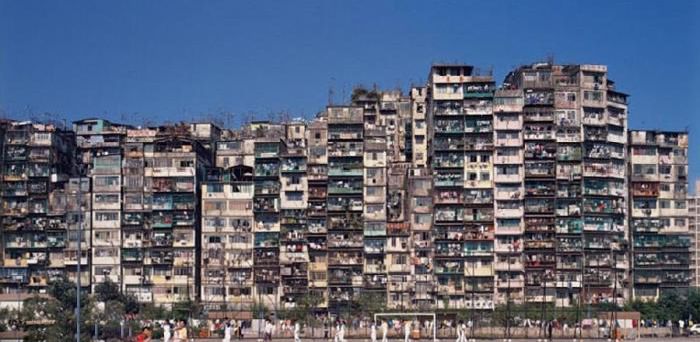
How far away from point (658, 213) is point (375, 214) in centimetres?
1926

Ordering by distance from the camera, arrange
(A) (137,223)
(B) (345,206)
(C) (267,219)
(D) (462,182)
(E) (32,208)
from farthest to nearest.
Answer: (E) (32,208) < (D) (462,182) < (C) (267,219) < (B) (345,206) < (A) (137,223)

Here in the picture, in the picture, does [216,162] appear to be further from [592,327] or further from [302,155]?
[592,327]

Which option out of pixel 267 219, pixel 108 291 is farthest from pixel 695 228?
Answer: pixel 108 291

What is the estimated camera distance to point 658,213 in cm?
8350

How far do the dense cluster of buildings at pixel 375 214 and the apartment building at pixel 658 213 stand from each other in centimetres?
15

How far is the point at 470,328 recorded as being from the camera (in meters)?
65.4

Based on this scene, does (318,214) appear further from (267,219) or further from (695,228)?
(695,228)

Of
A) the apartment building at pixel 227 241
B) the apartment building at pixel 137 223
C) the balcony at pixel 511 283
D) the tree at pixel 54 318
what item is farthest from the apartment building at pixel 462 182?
the tree at pixel 54 318

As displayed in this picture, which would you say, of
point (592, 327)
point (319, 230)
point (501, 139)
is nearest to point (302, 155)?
point (319, 230)

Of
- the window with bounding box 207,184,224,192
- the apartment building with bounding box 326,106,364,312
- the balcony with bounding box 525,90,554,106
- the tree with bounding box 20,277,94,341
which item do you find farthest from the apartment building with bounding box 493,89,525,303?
the tree with bounding box 20,277,94,341

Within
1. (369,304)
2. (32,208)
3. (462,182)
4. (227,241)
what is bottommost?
(369,304)

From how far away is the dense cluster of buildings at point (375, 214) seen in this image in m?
79.4

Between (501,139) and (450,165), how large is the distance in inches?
146

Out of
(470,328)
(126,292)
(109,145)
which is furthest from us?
(109,145)
